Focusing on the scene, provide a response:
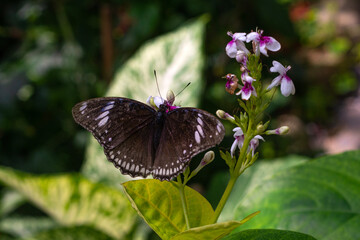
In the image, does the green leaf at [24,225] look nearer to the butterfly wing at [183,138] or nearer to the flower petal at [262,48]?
the butterfly wing at [183,138]

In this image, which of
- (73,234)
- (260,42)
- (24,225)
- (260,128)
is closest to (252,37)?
(260,42)

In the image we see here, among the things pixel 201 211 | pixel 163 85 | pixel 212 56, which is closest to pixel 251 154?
pixel 201 211

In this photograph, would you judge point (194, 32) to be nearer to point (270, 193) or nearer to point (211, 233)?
point (270, 193)

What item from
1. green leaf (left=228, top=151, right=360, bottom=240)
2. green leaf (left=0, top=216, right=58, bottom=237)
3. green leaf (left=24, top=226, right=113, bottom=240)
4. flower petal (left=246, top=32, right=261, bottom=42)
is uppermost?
flower petal (left=246, top=32, right=261, bottom=42)

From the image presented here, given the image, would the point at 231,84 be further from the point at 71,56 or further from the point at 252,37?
the point at 71,56

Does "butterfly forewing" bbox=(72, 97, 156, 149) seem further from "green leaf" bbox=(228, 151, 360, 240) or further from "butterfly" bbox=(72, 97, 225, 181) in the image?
"green leaf" bbox=(228, 151, 360, 240)

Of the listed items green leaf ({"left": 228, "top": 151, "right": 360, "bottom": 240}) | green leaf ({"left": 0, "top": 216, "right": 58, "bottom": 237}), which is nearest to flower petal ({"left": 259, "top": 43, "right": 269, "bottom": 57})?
green leaf ({"left": 228, "top": 151, "right": 360, "bottom": 240})

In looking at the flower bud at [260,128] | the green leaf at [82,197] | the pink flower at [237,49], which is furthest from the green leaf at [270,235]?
the green leaf at [82,197]
